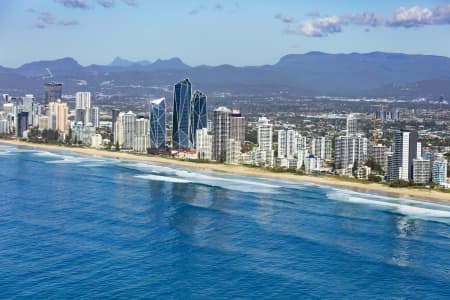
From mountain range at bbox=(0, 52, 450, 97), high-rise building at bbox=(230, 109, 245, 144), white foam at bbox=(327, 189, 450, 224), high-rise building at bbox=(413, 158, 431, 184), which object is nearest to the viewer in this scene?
white foam at bbox=(327, 189, 450, 224)

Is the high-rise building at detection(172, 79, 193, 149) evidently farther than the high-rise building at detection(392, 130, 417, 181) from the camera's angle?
Yes

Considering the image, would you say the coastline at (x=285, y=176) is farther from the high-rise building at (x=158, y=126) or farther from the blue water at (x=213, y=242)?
the high-rise building at (x=158, y=126)

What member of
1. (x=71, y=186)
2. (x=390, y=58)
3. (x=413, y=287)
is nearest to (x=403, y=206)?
(x=413, y=287)

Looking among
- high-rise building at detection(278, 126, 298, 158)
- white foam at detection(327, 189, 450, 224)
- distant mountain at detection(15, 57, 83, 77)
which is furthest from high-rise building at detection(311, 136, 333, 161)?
distant mountain at detection(15, 57, 83, 77)

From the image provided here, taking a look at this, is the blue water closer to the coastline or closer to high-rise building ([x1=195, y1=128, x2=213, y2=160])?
the coastline

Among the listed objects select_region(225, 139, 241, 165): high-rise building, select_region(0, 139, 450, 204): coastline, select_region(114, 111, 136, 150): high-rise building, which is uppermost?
select_region(114, 111, 136, 150): high-rise building

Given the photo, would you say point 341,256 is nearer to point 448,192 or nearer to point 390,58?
point 448,192
